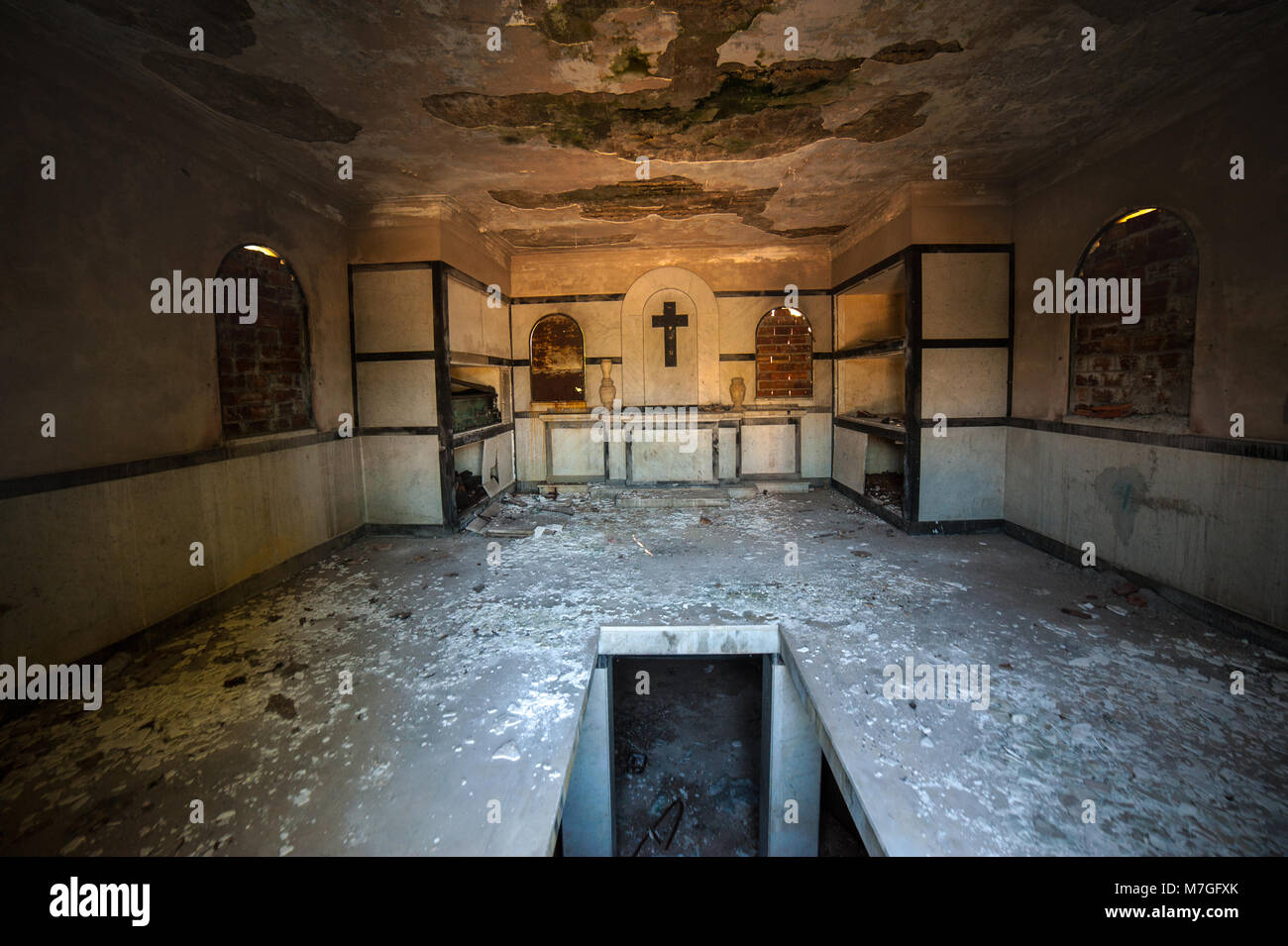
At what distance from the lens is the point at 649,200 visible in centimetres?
518

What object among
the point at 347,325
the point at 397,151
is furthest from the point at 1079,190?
the point at 347,325

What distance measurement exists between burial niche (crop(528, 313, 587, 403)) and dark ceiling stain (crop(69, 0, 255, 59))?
15.4 feet

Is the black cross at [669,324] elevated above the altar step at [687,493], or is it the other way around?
the black cross at [669,324]

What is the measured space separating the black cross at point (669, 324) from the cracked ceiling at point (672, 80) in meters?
2.40

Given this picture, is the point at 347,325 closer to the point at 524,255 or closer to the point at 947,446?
the point at 524,255

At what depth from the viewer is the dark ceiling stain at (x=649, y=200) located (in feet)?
15.9

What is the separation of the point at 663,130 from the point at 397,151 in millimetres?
1835

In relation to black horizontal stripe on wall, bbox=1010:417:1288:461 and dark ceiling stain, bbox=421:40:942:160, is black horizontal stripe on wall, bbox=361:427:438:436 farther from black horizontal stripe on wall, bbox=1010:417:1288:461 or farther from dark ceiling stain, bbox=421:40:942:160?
black horizontal stripe on wall, bbox=1010:417:1288:461

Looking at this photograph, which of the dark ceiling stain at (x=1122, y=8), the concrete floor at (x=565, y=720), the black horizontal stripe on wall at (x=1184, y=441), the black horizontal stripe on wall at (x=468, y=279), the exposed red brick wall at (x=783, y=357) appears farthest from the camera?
the exposed red brick wall at (x=783, y=357)

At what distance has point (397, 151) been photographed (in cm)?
396

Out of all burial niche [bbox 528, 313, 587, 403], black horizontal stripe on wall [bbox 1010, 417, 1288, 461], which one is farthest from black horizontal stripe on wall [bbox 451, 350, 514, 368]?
black horizontal stripe on wall [bbox 1010, 417, 1288, 461]

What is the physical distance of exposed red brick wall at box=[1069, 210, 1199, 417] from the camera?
3299 mm

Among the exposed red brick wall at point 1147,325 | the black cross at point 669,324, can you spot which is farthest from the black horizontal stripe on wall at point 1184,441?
the black cross at point 669,324

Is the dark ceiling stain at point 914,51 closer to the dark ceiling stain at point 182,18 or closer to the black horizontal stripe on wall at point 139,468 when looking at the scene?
the dark ceiling stain at point 182,18
